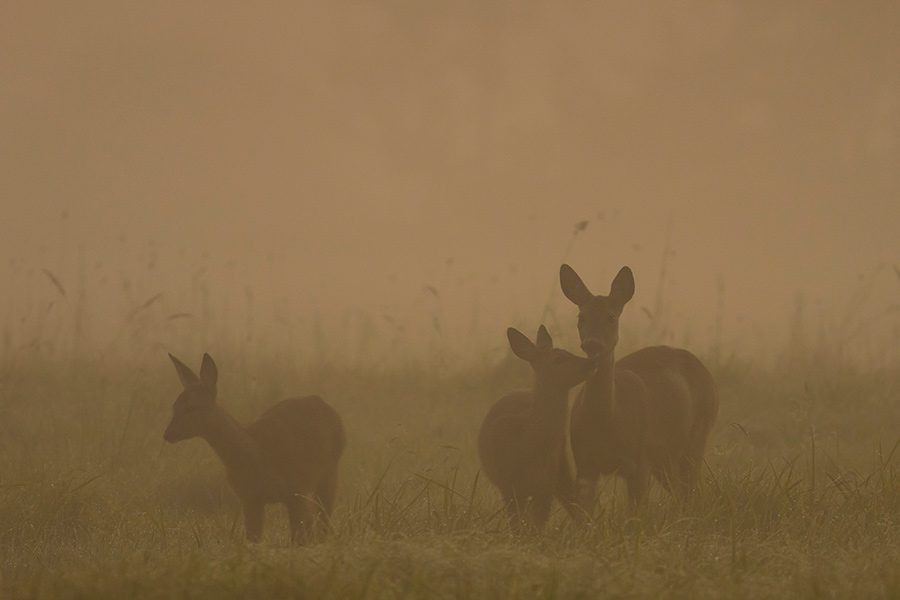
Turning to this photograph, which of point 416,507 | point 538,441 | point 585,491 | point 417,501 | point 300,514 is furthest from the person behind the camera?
point 417,501

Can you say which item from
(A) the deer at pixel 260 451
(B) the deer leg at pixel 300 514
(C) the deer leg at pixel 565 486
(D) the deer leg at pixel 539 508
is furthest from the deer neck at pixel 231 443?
(C) the deer leg at pixel 565 486

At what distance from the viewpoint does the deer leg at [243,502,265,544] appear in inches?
235

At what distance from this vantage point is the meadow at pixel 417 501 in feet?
14.4

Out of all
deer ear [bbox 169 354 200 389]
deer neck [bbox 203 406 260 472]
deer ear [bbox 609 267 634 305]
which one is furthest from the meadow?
deer ear [bbox 609 267 634 305]

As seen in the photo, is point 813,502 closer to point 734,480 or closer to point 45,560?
point 734,480

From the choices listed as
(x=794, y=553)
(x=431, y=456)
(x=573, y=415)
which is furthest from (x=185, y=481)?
(x=794, y=553)

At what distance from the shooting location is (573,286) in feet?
19.7

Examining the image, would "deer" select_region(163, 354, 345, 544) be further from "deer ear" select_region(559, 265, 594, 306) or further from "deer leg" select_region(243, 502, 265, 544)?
"deer ear" select_region(559, 265, 594, 306)

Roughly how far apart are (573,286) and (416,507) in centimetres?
215

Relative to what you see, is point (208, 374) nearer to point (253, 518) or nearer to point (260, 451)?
point (260, 451)

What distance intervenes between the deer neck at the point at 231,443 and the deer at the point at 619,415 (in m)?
1.83

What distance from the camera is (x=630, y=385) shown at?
20.3ft

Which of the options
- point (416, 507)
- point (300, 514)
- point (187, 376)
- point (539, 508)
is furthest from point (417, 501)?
point (187, 376)

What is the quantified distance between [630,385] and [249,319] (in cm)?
693
